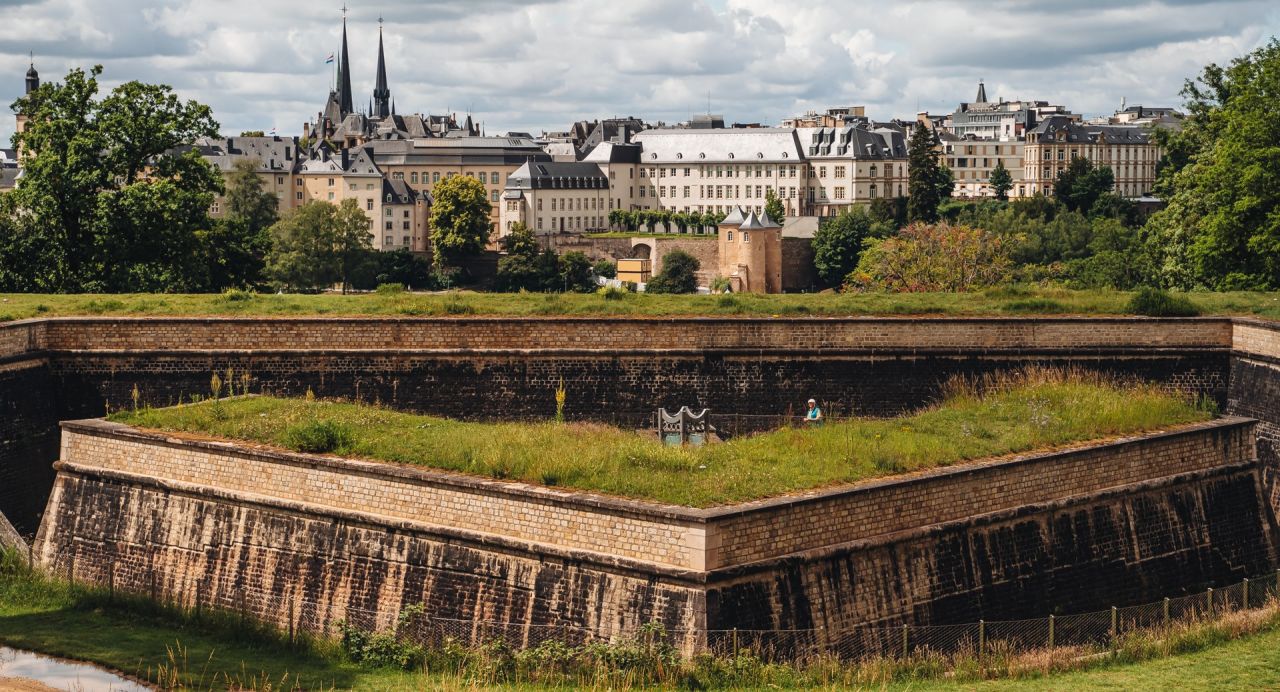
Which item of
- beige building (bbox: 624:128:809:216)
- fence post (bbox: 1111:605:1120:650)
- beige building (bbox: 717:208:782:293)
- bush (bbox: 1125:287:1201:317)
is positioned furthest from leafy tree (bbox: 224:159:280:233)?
fence post (bbox: 1111:605:1120:650)

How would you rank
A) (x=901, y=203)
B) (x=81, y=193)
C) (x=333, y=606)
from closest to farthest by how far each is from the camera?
(x=333, y=606) < (x=81, y=193) < (x=901, y=203)

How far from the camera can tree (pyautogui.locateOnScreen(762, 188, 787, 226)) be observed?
458ft

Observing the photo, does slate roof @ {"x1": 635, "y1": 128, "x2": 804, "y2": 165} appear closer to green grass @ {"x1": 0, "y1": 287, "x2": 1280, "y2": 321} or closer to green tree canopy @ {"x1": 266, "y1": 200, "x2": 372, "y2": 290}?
green tree canopy @ {"x1": 266, "y1": 200, "x2": 372, "y2": 290}

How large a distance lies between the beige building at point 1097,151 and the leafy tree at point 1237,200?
366 ft

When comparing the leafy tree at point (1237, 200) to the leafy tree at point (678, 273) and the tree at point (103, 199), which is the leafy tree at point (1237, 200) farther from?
the leafy tree at point (678, 273)

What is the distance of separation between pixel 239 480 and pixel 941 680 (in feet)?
28.8

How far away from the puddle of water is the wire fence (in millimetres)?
2089

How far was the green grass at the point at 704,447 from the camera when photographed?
64.0 ft

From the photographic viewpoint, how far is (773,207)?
142875 mm

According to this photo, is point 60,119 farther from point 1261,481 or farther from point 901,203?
point 901,203

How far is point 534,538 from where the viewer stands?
61.3 feet

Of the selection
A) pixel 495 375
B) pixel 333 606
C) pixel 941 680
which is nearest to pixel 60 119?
pixel 495 375

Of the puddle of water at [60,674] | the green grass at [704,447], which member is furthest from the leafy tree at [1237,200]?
the puddle of water at [60,674]

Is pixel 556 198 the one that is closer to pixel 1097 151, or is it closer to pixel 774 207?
pixel 774 207
